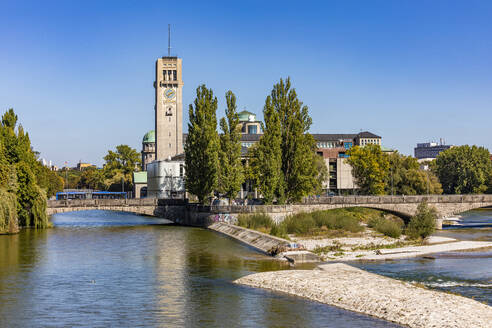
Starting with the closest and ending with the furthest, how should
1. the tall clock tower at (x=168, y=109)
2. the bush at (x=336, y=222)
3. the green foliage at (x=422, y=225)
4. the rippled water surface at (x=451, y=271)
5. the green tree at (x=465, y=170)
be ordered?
the rippled water surface at (x=451, y=271) < the green foliage at (x=422, y=225) < the bush at (x=336, y=222) < the tall clock tower at (x=168, y=109) < the green tree at (x=465, y=170)

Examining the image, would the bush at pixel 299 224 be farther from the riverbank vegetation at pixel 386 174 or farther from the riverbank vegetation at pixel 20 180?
the riverbank vegetation at pixel 386 174

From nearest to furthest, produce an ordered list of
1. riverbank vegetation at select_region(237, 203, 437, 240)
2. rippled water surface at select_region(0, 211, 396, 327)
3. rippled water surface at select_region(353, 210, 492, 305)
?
rippled water surface at select_region(0, 211, 396, 327) → rippled water surface at select_region(353, 210, 492, 305) → riverbank vegetation at select_region(237, 203, 437, 240)

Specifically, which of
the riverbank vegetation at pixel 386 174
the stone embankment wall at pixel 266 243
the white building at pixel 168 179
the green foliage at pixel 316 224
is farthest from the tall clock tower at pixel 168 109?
the green foliage at pixel 316 224

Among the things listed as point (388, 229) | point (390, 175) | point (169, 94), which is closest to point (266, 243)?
point (388, 229)

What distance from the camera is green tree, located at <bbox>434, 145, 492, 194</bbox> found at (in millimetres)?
180875

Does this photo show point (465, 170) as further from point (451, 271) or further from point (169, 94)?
point (451, 271)

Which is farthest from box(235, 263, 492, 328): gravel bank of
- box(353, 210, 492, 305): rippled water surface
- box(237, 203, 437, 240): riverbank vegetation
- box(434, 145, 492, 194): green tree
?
box(434, 145, 492, 194): green tree

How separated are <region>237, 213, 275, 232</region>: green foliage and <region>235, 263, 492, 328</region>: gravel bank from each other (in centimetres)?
3286

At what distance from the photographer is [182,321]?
1141 inches

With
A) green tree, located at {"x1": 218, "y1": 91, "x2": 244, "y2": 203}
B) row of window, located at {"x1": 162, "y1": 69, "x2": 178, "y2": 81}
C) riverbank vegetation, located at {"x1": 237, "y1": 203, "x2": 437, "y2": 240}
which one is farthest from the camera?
row of window, located at {"x1": 162, "y1": 69, "x2": 178, "y2": 81}

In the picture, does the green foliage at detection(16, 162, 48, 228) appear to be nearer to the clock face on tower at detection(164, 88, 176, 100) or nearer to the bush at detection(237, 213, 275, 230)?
the bush at detection(237, 213, 275, 230)

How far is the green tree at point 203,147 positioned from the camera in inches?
3440

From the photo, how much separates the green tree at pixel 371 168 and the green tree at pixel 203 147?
4766 centimetres

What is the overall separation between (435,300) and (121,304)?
18.0 meters
